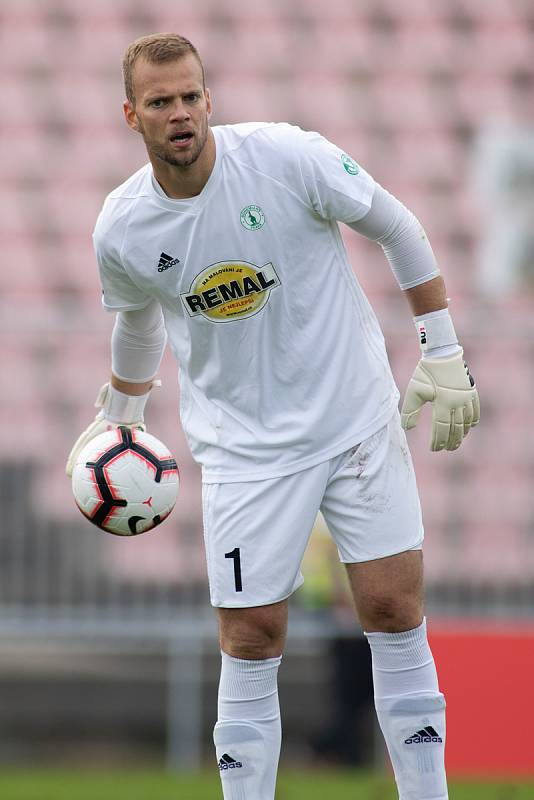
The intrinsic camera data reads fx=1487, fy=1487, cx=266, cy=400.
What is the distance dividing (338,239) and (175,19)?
801 cm

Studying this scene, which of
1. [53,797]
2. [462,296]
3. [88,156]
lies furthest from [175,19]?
[53,797]

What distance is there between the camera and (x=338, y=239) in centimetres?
429

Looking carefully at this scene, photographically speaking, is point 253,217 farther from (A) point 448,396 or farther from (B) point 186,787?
(B) point 186,787

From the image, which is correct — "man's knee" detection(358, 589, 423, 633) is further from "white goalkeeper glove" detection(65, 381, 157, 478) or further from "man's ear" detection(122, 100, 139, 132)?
"man's ear" detection(122, 100, 139, 132)

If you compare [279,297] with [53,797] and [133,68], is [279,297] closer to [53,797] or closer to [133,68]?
[133,68]

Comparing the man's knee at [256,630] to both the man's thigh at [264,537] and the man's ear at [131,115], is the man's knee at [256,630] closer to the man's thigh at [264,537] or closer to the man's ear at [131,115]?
the man's thigh at [264,537]

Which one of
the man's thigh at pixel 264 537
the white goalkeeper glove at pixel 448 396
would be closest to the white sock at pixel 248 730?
the man's thigh at pixel 264 537

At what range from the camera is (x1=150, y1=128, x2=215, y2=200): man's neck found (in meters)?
4.09

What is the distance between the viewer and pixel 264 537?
416 centimetres

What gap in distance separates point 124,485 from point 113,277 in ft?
2.04

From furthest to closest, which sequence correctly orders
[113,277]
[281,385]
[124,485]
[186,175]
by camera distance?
1. [124,485]
2. [113,277]
3. [281,385]
4. [186,175]

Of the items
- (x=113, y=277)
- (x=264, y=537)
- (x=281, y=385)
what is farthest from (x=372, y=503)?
(x=113, y=277)

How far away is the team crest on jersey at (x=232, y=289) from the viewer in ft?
13.5

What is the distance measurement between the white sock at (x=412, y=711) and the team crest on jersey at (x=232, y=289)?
100 cm
